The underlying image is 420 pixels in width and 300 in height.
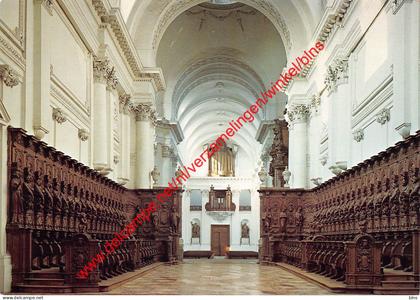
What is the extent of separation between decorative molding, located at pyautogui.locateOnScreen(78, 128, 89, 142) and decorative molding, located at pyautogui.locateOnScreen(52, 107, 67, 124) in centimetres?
192

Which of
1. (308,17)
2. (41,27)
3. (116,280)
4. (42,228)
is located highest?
(308,17)

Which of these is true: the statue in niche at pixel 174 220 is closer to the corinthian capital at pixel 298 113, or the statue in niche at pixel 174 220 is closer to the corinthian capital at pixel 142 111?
the corinthian capital at pixel 142 111

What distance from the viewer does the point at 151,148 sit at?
2552 centimetres

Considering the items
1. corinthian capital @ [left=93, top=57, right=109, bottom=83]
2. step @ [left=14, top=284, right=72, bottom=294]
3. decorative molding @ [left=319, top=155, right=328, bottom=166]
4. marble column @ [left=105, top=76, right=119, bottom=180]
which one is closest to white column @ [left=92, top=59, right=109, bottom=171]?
corinthian capital @ [left=93, top=57, right=109, bottom=83]

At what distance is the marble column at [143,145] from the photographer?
24.8 metres

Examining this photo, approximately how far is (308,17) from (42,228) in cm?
1473

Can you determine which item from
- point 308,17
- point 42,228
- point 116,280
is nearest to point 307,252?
point 116,280

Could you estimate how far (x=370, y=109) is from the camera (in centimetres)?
1603

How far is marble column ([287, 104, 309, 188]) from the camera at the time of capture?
2466cm

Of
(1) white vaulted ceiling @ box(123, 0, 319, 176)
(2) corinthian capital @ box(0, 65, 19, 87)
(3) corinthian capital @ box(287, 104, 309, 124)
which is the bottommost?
(2) corinthian capital @ box(0, 65, 19, 87)

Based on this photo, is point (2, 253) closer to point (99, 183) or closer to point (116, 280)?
point (116, 280)

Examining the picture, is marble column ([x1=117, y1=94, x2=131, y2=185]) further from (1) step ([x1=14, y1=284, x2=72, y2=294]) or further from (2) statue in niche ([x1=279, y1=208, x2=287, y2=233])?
(1) step ([x1=14, y1=284, x2=72, y2=294])

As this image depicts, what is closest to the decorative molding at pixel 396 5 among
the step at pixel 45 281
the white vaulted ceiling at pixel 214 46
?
the step at pixel 45 281

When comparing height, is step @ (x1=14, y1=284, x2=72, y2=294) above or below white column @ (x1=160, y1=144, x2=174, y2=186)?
below
